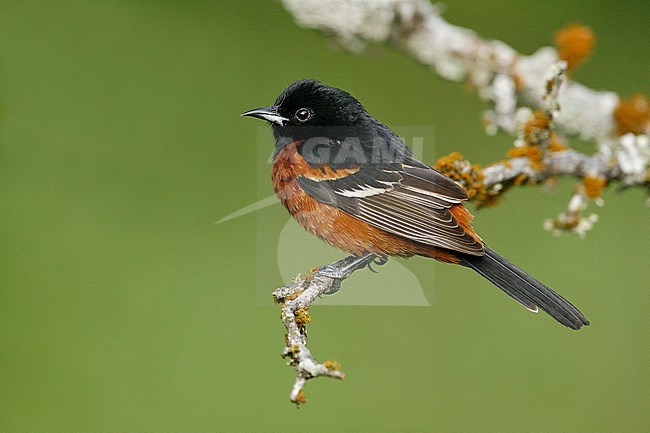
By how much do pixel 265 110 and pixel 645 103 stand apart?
7.04 feet

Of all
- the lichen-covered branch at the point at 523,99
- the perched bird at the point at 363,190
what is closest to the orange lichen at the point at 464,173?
the lichen-covered branch at the point at 523,99

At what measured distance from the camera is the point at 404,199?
311 cm

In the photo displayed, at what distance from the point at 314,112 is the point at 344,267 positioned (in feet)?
2.18

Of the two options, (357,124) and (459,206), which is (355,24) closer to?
(357,124)

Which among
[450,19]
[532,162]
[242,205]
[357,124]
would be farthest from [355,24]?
[450,19]

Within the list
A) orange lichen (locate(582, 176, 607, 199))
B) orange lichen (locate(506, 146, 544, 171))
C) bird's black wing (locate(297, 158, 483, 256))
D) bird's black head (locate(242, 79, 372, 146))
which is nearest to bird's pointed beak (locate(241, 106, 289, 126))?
bird's black head (locate(242, 79, 372, 146))

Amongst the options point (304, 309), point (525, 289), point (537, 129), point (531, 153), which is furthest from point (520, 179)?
point (304, 309)

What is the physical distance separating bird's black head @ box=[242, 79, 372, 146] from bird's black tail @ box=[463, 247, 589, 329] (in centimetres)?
75

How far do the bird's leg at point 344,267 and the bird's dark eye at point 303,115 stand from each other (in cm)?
62

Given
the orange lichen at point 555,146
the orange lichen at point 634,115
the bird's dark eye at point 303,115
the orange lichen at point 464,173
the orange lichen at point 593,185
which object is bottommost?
the orange lichen at point 464,173

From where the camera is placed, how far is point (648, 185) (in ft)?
12.0

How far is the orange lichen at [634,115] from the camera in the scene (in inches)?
157

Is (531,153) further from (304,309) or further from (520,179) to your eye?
→ (304,309)

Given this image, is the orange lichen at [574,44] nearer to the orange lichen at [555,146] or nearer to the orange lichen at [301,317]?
the orange lichen at [555,146]
